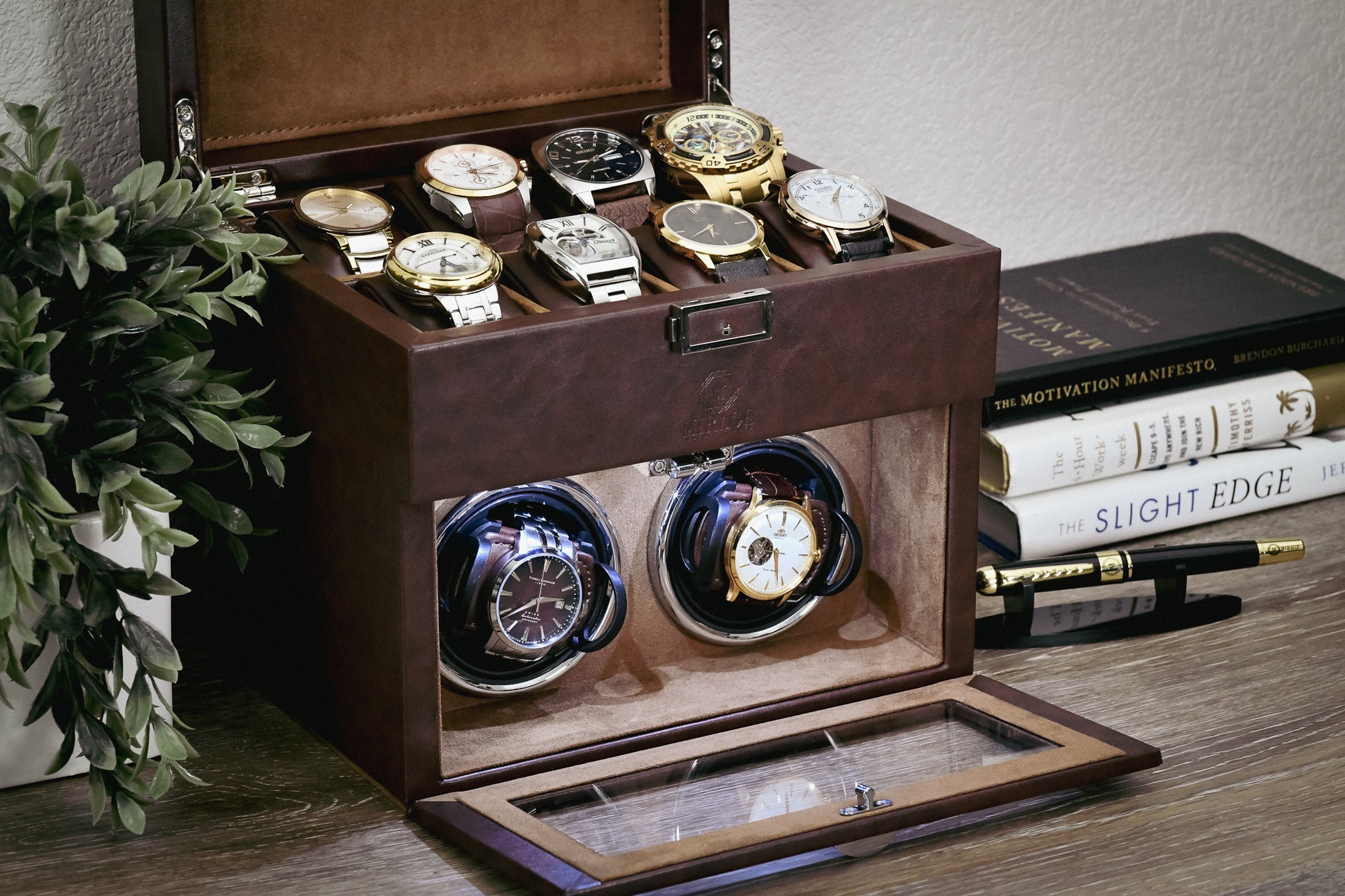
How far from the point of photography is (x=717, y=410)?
102 centimetres

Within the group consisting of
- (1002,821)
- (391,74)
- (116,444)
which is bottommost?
(1002,821)

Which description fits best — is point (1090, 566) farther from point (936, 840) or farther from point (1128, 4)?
point (1128, 4)

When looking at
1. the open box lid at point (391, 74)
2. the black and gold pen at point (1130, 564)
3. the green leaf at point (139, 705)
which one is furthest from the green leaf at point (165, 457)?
the black and gold pen at point (1130, 564)

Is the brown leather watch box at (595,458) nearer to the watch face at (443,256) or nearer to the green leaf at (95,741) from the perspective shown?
the watch face at (443,256)

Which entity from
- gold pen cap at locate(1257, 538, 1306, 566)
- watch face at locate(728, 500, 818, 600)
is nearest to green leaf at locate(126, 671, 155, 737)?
watch face at locate(728, 500, 818, 600)

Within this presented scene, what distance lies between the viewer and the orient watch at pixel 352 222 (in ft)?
3.54

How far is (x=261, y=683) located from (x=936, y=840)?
431 millimetres

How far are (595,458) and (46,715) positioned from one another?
1.10ft

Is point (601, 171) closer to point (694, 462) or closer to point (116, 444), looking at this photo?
point (694, 462)

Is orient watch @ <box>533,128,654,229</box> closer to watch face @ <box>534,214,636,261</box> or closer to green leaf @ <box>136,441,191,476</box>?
watch face @ <box>534,214,636,261</box>

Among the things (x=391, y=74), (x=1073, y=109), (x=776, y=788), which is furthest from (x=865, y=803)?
(x=1073, y=109)

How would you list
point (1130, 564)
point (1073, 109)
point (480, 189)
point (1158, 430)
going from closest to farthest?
point (480, 189)
point (1130, 564)
point (1158, 430)
point (1073, 109)

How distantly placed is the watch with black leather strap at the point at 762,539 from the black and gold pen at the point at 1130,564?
0.39ft

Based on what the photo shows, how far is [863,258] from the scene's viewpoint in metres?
1.11
